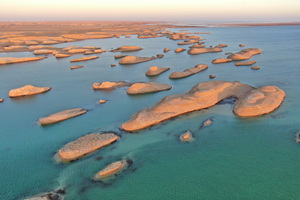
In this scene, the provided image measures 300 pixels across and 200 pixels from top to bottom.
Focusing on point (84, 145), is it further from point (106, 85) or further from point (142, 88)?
point (106, 85)

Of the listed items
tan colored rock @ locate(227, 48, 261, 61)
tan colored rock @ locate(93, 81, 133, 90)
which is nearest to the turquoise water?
tan colored rock @ locate(93, 81, 133, 90)

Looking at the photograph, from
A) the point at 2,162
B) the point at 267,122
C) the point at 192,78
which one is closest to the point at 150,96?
the point at 192,78

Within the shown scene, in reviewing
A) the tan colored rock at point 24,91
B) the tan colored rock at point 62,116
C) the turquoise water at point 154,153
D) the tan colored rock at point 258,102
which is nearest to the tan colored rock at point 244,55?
the turquoise water at point 154,153

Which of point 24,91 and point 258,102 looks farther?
point 24,91

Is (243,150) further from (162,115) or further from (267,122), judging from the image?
(162,115)

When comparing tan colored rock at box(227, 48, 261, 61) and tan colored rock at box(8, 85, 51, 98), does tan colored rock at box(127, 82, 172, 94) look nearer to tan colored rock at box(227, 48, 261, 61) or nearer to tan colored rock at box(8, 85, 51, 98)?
tan colored rock at box(8, 85, 51, 98)

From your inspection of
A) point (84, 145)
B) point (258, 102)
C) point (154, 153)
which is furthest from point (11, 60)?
point (258, 102)

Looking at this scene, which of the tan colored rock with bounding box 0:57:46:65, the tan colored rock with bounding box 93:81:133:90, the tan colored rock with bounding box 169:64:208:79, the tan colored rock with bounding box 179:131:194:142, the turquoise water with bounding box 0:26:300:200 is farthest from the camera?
the tan colored rock with bounding box 0:57:46:65
